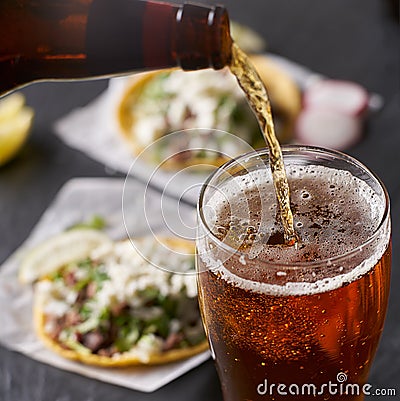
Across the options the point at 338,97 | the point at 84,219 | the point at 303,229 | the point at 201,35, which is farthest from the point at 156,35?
the point at 338,97

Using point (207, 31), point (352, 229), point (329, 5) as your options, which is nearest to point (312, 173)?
point (352, 229)

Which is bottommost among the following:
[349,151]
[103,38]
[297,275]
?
[349,151]

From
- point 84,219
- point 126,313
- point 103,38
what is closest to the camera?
point 103,38

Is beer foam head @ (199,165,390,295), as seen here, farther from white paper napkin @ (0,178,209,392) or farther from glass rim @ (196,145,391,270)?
white paper napkin @ (0,178,209,392)

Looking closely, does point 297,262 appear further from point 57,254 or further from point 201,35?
point 57,254

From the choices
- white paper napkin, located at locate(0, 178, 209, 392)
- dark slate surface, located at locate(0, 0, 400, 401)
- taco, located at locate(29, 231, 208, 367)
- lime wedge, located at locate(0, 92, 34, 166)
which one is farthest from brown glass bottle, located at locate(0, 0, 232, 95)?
lime wedge, located at locate(0, 92, 34, 166)

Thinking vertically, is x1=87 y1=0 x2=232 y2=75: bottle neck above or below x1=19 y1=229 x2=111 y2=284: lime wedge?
above

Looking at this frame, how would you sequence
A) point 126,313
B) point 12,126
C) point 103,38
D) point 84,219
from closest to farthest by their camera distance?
point 103,38, point 126,313, point 84,219, point 12,126

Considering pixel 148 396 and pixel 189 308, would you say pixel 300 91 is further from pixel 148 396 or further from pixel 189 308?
pixel 148 396

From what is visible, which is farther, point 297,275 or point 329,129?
point 329,129
